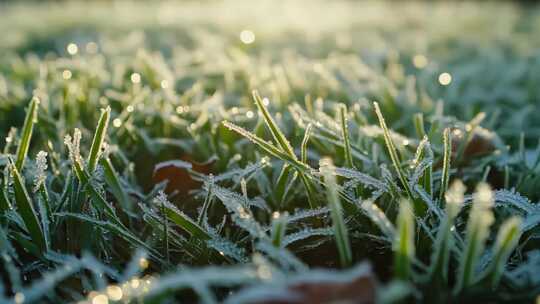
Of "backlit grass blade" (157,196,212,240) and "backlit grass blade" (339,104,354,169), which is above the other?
"backlit grass blade" (339,104,354,169)

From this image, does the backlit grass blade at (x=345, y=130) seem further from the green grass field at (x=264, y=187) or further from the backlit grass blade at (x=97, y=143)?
the backlit grass blade at (x=97, y=143)

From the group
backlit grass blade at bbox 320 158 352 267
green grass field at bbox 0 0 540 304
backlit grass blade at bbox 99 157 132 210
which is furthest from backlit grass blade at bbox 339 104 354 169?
backlit grass blade at bbox 99 157 132 210

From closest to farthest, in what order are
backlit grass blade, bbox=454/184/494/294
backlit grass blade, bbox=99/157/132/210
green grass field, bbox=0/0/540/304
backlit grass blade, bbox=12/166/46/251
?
backlit grass blade, bbox=454/184/494/294, green grass field, bbox=0/0/540/304, backlit grass blade, bbox=12/166/46/251, backlit grass blade, bbox=99/157/132/210

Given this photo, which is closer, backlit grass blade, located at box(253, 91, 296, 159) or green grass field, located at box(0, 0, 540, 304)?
green grass field, located at box(0, 0, 540, 304)

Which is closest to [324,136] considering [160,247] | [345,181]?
[345,181]

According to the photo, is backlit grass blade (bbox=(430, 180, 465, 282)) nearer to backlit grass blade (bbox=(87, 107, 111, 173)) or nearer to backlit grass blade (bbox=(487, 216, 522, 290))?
backlit grass blade (bbox=(487, 216, 522, 290))

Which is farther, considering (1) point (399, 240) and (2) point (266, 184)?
(2) point (266, 184)

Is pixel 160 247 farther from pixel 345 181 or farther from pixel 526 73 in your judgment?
pixel 526 73

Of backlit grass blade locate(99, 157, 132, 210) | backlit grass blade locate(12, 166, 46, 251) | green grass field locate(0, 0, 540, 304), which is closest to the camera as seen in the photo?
green grass field locate(0, 0, 540, 304)
